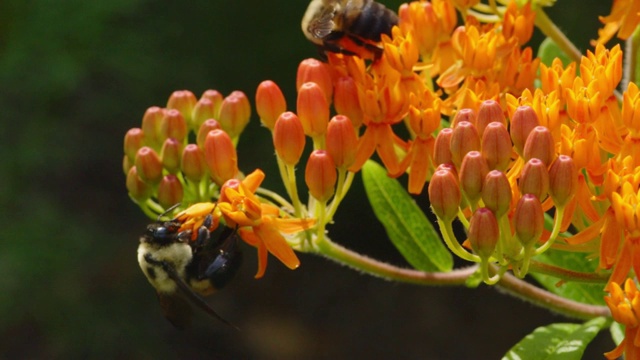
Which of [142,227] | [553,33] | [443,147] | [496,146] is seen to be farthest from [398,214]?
[142,227]

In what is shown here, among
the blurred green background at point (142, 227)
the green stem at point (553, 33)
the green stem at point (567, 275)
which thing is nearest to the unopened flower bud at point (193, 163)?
the green stem at point (567, 275)

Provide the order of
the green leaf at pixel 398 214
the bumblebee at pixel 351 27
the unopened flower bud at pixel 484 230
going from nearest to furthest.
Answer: the unopened flower bud at pixel 484 230 → the bumblebee at pixel 351 27 → the green leaf at pixel 398 214

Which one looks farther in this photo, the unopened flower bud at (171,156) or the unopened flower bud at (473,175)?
the unopened flower bud at (171,156)

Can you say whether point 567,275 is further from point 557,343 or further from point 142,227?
point 142,227

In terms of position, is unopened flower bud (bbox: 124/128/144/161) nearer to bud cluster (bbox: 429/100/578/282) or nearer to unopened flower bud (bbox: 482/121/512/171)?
bud cluster (bbox: 429/100/578/282)

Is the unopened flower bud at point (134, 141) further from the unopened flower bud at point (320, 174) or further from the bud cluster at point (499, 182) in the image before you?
the bud cluster at point (499, 182)

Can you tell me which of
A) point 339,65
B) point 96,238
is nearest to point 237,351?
point 96,238
